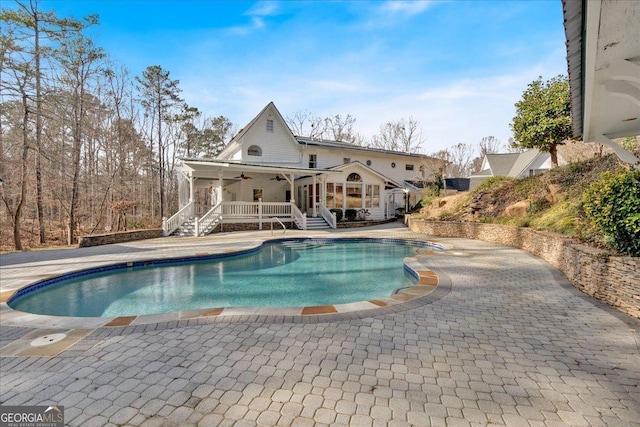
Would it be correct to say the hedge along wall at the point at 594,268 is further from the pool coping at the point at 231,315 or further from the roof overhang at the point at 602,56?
the pool coping at the point at 231,315

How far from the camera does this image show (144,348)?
3.08 meters

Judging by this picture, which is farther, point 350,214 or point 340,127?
point 340,127

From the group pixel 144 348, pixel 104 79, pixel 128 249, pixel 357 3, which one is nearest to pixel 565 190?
pixel 357 3

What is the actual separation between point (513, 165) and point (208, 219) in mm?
31069

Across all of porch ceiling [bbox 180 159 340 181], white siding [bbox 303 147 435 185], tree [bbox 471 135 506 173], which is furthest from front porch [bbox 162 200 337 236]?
tree [bbox 471 135 506 173]

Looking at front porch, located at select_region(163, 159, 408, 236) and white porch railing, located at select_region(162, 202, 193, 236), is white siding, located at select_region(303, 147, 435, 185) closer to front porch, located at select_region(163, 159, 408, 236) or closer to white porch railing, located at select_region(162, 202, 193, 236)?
front porch, located at select_region(163, 159, 408, 236)

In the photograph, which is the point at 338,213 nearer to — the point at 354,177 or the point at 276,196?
the point at 354,177

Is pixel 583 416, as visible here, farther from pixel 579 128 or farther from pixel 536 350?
pixel 579 128

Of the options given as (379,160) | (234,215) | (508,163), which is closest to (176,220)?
(234,215)

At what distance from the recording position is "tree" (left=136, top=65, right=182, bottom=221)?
24.0 metres

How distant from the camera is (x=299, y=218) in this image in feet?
58.1

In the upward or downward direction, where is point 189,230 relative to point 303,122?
downward

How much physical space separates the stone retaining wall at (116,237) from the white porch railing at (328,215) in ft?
31.2

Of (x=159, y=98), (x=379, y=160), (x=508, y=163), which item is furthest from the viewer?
(x=508, y=163)
